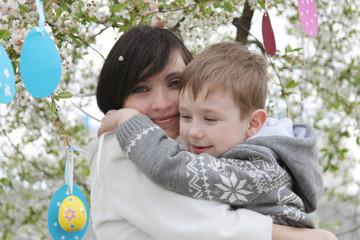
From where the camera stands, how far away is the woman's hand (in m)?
1.35

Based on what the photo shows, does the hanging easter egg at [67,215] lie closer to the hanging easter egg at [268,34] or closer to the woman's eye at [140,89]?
the woman's eye at [140,89]

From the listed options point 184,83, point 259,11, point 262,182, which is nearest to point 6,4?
point 184,83

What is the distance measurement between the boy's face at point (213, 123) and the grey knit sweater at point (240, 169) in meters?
0.04

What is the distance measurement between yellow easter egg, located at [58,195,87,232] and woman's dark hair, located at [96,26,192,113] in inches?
12.5

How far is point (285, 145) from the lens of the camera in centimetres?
141

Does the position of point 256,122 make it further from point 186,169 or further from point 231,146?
point 186,169

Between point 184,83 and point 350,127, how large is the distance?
2292 mm

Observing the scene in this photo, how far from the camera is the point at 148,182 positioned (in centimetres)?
135

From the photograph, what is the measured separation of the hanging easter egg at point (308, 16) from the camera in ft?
5.36

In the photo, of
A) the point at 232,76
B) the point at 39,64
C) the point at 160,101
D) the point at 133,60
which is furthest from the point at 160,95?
the point at 39,64

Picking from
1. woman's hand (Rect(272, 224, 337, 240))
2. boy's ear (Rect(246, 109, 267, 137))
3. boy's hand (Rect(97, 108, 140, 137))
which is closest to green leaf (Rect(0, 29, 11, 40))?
boy's hand (Rect(97, 108, 140, 137))

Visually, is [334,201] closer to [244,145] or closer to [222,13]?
[222,13]

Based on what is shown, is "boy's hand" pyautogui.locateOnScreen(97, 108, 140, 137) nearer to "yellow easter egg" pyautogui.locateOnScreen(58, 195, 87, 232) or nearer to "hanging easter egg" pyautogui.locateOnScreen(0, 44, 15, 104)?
"yellow easter egg" pyautogui.locateOnScreen(58, 195, 87, 232)

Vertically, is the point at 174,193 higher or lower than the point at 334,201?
higher
